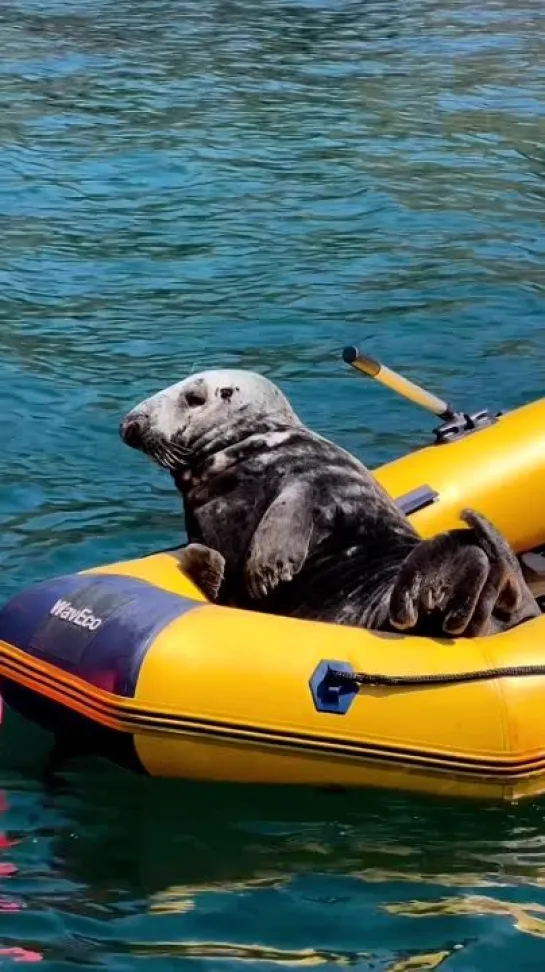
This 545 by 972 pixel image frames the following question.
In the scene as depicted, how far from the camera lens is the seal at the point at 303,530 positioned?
476 centimetres

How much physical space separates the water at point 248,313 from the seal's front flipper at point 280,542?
24.0 inches

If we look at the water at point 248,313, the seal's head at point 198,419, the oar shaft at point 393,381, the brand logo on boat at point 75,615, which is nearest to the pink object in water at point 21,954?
the water at point 248,313

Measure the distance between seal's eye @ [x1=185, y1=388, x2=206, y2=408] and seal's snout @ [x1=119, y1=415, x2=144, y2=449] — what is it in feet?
0.51

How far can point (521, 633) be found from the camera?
4.72 m

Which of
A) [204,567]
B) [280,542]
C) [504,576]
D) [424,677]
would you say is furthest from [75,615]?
[504,576]

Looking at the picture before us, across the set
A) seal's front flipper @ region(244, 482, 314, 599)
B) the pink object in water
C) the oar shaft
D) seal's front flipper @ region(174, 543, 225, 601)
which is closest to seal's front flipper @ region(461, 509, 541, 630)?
seal's front flipper @ region(244, 482, 314, 599)

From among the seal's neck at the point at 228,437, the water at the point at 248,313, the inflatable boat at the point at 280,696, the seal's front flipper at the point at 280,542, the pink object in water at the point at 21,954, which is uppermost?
the seal's neck at the point at 228,437

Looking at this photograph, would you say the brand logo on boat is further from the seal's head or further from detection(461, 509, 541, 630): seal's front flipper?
detection(461, 509, 541, 630): seal's front flipper

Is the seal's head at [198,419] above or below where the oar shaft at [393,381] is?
above

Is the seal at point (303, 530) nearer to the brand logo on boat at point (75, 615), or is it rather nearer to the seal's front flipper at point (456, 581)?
the seal's front flipper at point (456, 581)

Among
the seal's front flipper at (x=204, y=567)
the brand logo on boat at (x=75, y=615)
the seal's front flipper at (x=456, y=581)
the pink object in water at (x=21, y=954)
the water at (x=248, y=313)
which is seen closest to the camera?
the pink object in water at (x=21, y=954)

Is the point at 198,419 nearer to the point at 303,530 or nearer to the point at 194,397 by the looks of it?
the point at 194,397

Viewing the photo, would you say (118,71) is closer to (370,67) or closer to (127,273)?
(370,67)

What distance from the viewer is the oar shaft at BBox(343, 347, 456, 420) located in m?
6.14
